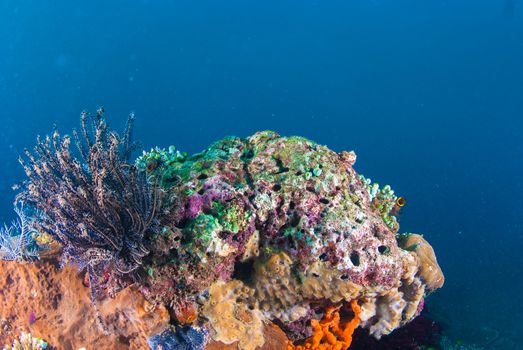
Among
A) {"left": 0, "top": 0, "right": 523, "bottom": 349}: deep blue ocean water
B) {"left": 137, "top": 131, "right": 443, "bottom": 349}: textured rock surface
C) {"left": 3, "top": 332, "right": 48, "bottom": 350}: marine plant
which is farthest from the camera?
{"left": 0, "top": 0, "right": 523, "bottom": 349}: deep blue ocean water

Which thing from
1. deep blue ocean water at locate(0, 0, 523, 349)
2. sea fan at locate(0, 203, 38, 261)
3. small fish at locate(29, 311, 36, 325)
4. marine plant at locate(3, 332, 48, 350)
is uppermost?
deep blue ocean water at locate(0, 0, 523, 349)

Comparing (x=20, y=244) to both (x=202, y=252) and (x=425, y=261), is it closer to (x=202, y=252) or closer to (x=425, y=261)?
(x=202, y=252)

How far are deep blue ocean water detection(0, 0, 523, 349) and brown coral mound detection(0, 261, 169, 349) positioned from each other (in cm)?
1841

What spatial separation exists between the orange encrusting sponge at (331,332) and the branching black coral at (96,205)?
7.71ft

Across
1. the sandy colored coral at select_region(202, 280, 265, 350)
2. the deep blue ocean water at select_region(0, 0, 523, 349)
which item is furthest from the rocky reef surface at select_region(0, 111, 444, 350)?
the deep blue ocean water at select_region(0, 0, 523, 349)

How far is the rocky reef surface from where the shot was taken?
12.8 ft

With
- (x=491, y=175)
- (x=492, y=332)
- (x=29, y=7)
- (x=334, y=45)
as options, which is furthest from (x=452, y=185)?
(x=29, y=7)

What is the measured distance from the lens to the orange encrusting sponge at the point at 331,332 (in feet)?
14.9

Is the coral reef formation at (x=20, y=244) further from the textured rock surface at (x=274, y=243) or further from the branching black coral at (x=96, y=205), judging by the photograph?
the textured rock surface at (x=274, y=243)

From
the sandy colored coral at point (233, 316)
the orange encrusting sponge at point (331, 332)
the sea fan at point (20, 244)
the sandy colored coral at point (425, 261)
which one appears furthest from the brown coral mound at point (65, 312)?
the sandy colored coral at point (425, 261)

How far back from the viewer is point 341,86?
86062 millimetres

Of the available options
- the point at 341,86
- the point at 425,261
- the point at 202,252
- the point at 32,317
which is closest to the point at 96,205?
the point at 202,252

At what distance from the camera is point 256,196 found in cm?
450

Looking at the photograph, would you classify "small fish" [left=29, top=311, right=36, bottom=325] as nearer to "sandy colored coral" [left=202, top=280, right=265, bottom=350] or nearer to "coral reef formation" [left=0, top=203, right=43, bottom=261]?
"coral reef formation" [left=0, top=203, right=43, bottom=261]
